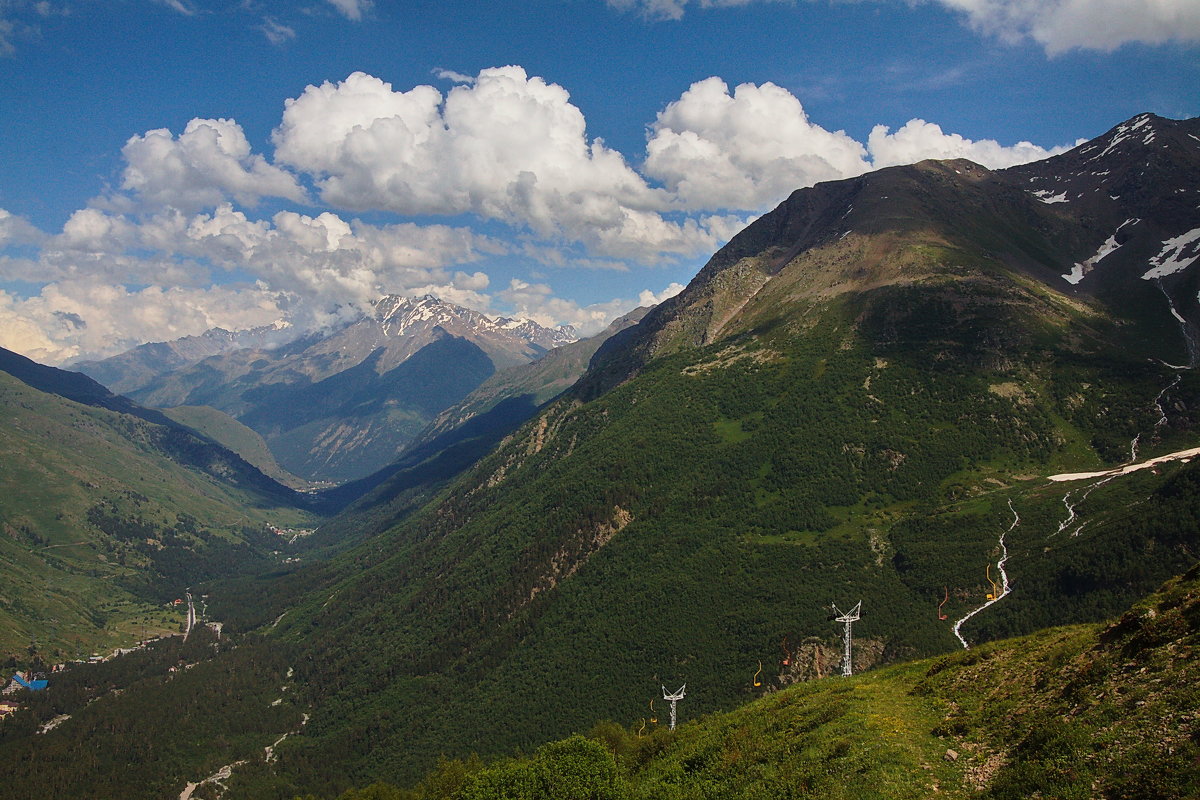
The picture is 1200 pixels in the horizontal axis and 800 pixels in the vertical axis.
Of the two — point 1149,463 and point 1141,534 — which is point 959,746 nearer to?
point 1141,534

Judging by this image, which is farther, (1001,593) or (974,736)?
(1001,593)

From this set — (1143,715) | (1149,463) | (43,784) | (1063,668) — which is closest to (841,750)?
(1063,668)

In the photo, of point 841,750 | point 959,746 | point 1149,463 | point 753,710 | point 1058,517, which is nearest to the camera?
point 959,746

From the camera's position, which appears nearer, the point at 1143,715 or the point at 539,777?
the point at 1143,715

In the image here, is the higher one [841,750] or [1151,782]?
[1151,782]

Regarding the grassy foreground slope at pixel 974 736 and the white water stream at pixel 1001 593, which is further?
the white water stream at pixel 1001 593

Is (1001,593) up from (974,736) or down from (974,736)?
down

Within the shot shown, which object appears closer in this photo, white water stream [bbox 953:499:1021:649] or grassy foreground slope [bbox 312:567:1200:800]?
grassy foreground slope [bbox 312:567:1200:800]

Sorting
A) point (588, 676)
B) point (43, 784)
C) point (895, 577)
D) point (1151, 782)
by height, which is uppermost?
point (1151, 782)
